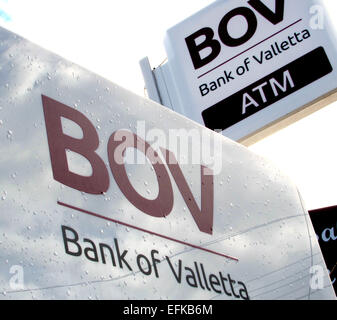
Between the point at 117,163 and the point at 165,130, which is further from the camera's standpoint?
the point at 165,130

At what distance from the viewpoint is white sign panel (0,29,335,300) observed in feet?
6.29

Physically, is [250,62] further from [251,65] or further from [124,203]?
[124,203]

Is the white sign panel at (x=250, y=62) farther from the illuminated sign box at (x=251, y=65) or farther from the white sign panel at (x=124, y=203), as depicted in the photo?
the white sign panel at (x=124, y=203)

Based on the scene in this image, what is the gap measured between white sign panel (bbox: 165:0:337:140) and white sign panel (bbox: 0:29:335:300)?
158 inches

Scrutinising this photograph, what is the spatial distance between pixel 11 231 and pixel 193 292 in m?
0.84

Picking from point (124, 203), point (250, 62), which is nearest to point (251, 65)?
point (250, 62)

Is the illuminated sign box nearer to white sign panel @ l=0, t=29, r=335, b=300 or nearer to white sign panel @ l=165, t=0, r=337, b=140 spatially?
white sign panel @ l=165, t=0, r=337, b=140

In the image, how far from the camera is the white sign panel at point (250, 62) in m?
6.78

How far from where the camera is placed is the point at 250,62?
23.1 ft

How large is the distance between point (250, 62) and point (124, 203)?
5.17 m

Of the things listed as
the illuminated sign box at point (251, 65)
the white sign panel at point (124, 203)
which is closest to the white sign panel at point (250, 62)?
the illuminated sign box at point (251, 65)

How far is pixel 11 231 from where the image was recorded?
6.00 feet
